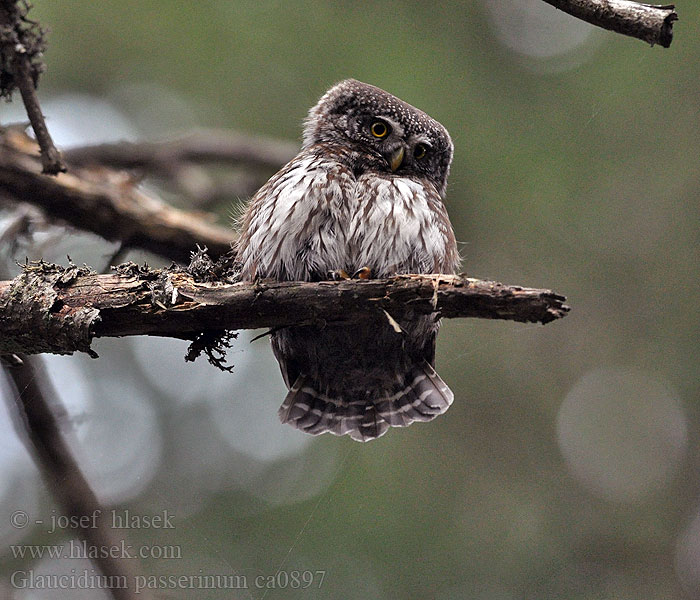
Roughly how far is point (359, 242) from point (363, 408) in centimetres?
77

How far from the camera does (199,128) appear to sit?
5.84 meters

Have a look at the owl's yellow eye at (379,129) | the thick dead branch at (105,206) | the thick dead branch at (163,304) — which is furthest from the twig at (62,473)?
the thick dead branch at (105,206)

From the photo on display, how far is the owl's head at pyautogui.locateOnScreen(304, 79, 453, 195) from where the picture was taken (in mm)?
3162

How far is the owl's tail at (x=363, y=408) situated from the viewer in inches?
119

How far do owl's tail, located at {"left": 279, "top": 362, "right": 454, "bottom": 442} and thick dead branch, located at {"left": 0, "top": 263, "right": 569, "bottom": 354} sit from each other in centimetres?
68

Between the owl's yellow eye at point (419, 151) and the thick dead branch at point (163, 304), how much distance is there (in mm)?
1048

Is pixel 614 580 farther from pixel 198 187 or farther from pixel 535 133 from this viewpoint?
pixel 198 187

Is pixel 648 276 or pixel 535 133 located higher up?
pixel 535 133

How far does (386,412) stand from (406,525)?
1.02 meters

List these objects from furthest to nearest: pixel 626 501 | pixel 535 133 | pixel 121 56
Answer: pixel 121 56 → pixel 626 501 → pixel 535 133

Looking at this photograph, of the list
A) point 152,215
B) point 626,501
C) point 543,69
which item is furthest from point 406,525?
point 543,69

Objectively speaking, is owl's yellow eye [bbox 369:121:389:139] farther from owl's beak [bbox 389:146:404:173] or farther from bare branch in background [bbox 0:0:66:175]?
bare branch in background [bbox 0:0:66:175]

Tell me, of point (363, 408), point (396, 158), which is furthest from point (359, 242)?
point (363, 408)

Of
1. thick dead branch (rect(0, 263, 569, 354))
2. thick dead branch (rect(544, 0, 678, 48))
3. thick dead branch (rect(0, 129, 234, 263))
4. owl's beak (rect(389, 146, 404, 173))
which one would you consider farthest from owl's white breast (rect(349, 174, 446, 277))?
thick dead branch (rect(0, 129, 234, 263))
